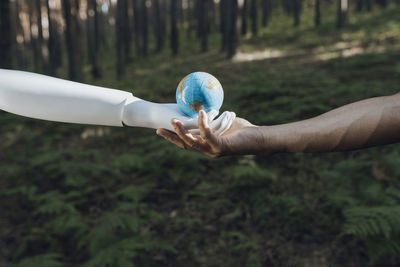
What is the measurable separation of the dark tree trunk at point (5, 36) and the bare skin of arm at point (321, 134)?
884 cm

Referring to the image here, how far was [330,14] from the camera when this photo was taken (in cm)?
2559

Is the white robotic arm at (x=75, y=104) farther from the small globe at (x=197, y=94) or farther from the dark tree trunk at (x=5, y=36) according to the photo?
the dark tree trunk at (x=5, y=36)

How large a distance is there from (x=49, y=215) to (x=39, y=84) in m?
3.35

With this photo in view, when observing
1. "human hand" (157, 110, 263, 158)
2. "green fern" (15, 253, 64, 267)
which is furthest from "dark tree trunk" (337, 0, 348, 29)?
"green fern" (15, 253, 64, 267)

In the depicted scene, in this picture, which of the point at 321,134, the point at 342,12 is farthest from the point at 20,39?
the point at 321,134

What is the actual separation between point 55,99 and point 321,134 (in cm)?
170

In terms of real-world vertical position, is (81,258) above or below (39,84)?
below

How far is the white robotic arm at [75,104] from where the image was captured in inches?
82.0

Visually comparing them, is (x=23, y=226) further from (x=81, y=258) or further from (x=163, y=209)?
(x=163, y=209)

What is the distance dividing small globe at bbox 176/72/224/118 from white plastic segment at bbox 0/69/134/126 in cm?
44

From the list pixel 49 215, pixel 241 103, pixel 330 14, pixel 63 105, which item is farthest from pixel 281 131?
pixel 330 14

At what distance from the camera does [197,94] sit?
7.39 ft

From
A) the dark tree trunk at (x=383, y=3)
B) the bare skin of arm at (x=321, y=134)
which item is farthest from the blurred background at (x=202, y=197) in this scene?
the dark tree trunk at (x=383, y=3)

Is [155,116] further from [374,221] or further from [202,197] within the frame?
[202,197]
